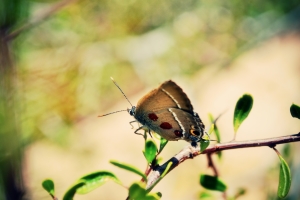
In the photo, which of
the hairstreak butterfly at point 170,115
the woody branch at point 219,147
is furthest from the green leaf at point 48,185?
the hairstreak butterfly at point 170,115

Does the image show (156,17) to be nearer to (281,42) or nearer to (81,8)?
(81,8)

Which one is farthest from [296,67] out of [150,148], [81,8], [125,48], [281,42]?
[150,148]

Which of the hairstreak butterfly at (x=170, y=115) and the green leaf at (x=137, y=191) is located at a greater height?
the hairstreak butterfly at (x=170, y=115)

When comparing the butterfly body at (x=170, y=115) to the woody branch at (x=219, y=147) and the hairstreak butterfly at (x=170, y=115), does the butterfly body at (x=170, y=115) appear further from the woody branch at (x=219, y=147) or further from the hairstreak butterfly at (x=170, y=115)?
the woody branch at (x=219, y=147)

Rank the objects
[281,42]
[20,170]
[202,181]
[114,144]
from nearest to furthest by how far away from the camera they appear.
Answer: [20,170], [202,181], [114,144], [281,42]

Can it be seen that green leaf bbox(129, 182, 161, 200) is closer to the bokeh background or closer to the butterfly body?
the butterfly body

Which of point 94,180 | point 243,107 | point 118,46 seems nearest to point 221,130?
point 118,46

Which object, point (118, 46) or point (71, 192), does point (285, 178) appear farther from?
point (118, 46)
